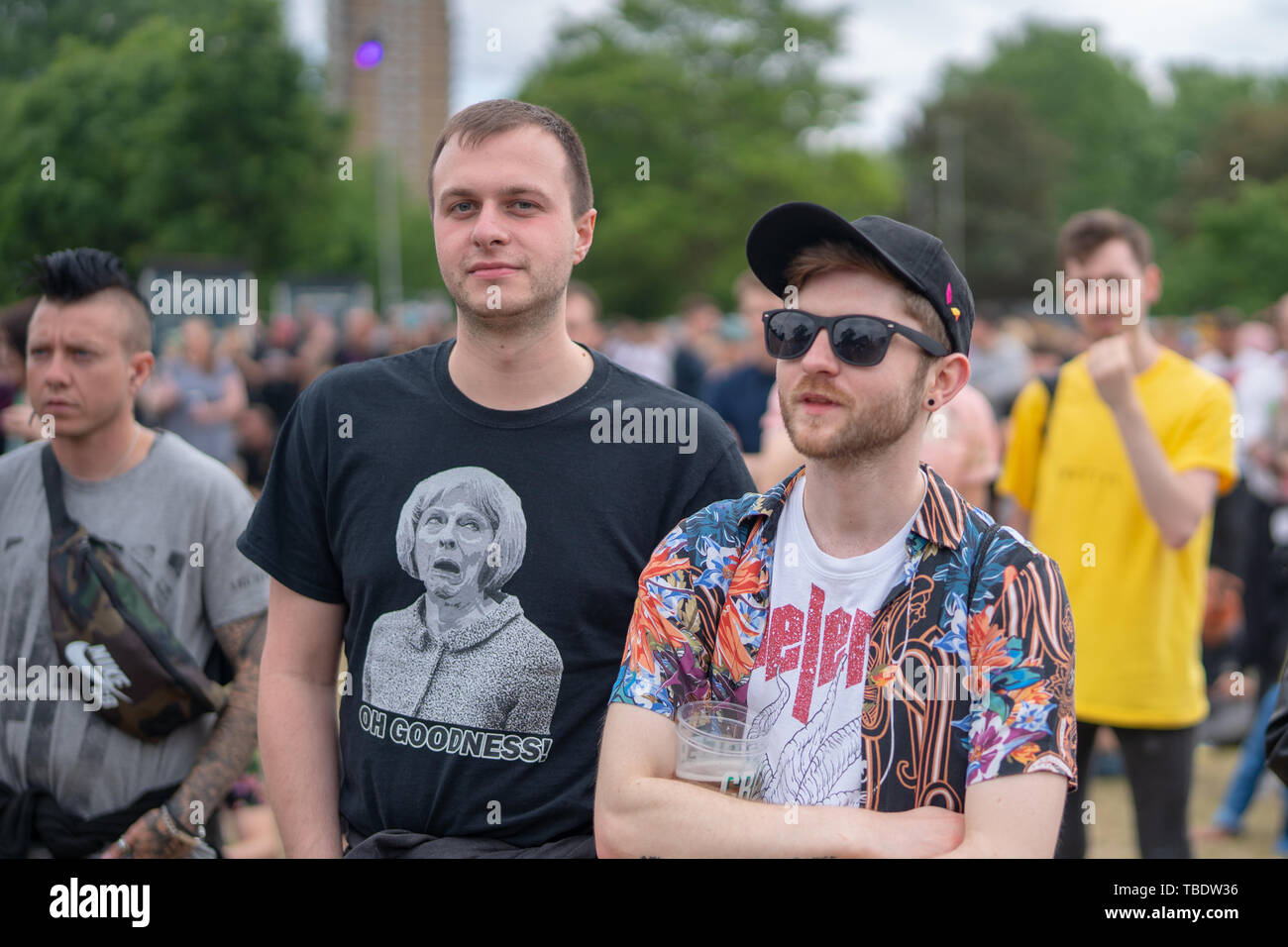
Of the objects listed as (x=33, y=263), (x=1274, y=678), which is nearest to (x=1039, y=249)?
(x=1274, y=678)

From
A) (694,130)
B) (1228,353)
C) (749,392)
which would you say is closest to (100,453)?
(749,392)

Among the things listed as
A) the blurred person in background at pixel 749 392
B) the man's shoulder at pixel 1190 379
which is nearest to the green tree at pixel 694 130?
the blurred person in background at pixel 749 392

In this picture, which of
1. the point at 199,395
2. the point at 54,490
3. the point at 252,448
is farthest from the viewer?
the point at 252,448

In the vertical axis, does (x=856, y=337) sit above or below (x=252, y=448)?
below

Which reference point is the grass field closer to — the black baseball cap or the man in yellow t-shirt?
the man in yellow t-shirt

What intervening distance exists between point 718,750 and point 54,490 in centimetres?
206

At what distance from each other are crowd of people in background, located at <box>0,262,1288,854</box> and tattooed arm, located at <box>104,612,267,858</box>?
1289 millimetres

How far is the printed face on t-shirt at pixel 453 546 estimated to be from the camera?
2.58 m

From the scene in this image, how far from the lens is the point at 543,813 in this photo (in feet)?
8.20

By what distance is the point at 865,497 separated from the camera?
2.20 meters

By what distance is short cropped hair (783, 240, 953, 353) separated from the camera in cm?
219

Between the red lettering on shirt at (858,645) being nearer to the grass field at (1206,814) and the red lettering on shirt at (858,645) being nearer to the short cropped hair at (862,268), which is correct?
the short cropped hair at (862,268)

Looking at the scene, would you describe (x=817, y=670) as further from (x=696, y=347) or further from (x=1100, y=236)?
(x=696, y=347)
